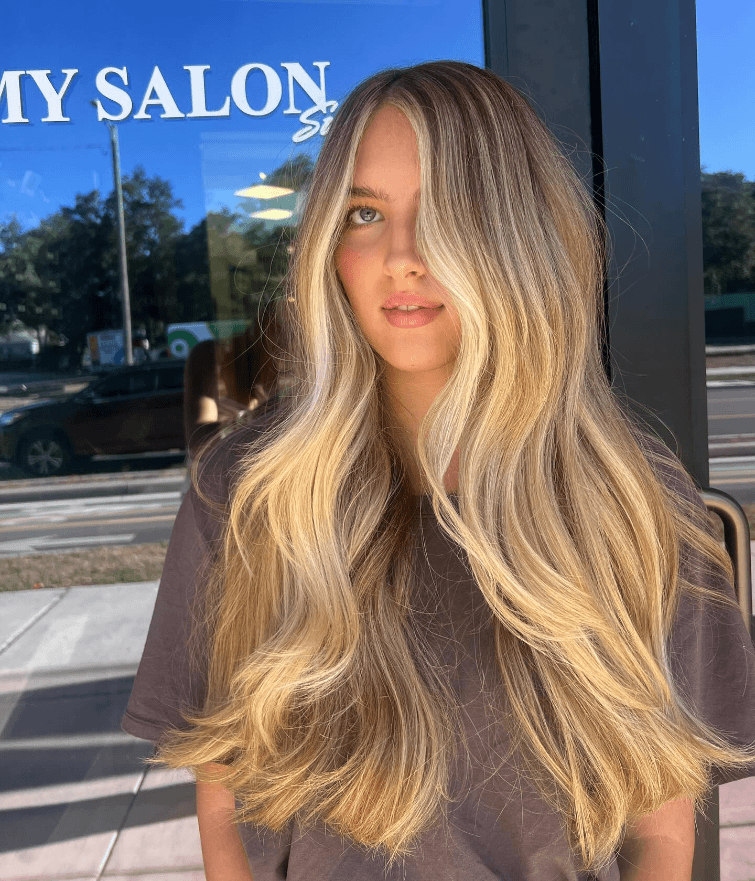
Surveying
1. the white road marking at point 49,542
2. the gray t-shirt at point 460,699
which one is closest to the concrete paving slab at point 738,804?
the gray t-shirt at point 460,699

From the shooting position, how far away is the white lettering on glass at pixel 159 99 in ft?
5.06

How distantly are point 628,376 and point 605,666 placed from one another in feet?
1.77

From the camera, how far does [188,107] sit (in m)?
1.55

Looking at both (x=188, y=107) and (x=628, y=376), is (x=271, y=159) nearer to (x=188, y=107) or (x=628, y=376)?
(x=188, y=107)

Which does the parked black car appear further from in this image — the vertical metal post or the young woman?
the young woman

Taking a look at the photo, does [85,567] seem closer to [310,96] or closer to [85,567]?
[85,567]

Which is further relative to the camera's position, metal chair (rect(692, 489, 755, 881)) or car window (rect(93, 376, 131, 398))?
car window (rect(93, 376, 131, 398))

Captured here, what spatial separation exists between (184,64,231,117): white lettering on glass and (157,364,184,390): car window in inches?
20.4

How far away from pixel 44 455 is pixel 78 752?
66cm

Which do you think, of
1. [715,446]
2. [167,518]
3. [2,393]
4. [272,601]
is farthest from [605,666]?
[2,393]

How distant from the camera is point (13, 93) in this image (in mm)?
1515

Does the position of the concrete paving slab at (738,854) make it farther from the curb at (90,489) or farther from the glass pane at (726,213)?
the curb at (90,489)

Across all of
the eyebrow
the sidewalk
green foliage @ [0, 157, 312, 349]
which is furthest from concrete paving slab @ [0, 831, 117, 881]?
the eyebrow

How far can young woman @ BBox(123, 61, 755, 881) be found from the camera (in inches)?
39.9
